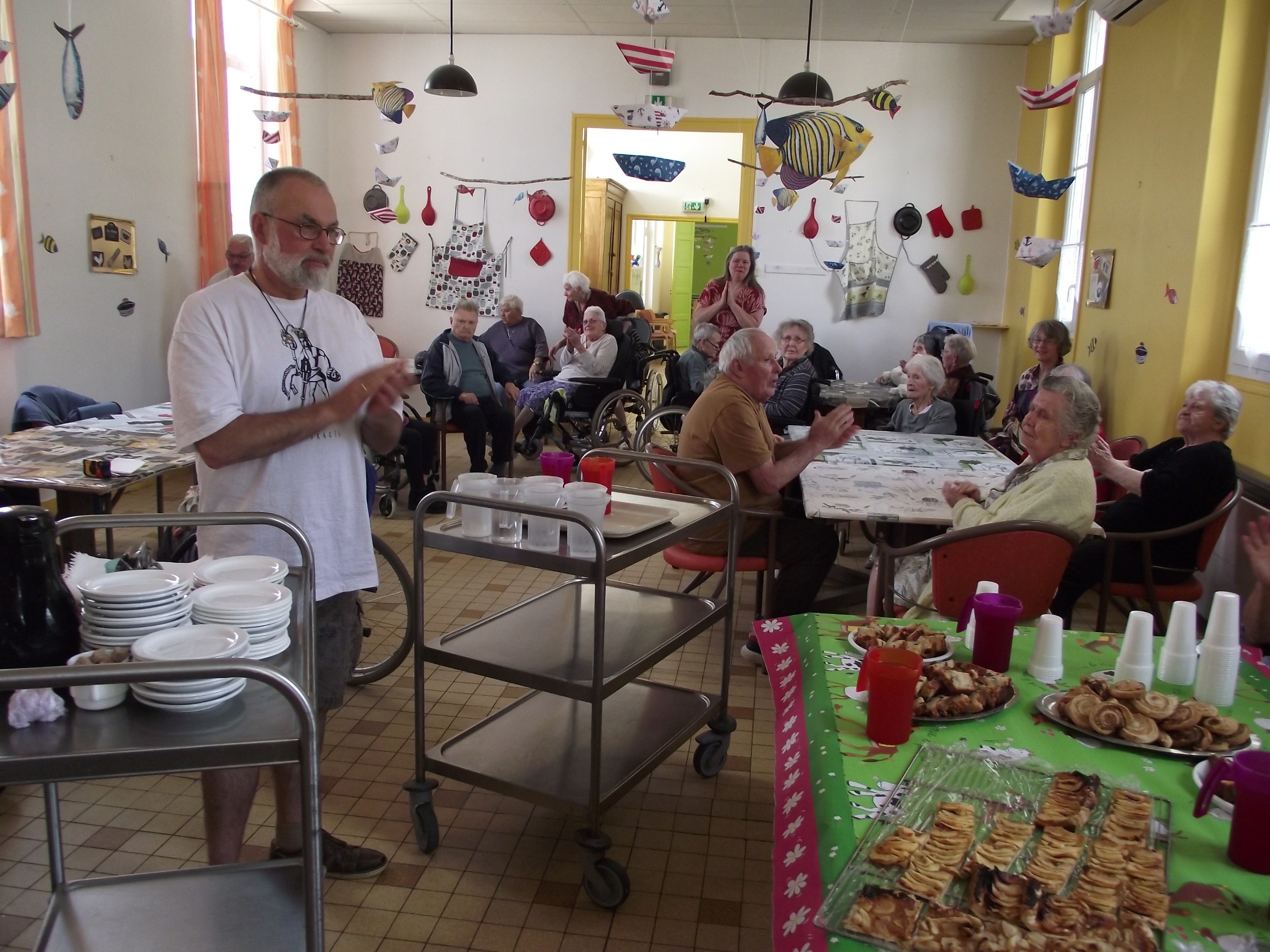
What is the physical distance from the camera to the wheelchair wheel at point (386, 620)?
3408mm

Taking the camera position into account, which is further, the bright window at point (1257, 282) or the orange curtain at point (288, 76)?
the orange curtain at point (288, 76)

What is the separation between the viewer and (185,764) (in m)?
1.11

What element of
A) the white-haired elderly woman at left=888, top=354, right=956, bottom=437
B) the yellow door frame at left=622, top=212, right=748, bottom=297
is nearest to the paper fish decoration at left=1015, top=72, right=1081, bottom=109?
the white-haired elderly woman at left=888, top=354, right=956, bottom=437

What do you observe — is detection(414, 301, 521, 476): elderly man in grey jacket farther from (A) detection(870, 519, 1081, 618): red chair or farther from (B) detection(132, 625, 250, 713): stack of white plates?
(B) detection(132, 625, 250, 713): stack of white plates

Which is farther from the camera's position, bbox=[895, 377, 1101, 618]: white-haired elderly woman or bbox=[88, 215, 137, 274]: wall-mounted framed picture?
bbox=[88, 215, 137, 274]: wall-mounted framed picture

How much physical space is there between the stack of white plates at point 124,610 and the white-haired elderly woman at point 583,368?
18.7 feet

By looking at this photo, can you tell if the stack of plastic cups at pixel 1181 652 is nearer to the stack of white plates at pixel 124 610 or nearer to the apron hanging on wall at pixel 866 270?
the stack of white plates at pixel 124 610

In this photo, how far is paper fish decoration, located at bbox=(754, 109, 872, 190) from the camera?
17.1 ft

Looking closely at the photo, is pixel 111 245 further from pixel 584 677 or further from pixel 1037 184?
pixel 1037 184

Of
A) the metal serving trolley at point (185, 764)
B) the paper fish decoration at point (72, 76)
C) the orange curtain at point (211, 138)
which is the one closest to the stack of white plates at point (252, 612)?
the metal serving trolley at point (185, 764)

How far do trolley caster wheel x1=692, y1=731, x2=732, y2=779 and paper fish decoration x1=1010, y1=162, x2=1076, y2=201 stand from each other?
3980 millimetres

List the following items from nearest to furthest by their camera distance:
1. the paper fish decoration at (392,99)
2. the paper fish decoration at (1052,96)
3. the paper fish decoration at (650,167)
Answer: the paper fish decoration at (1052,96) → the paper fish decoration at (392,99) → the paper fish decoration at (650,167)

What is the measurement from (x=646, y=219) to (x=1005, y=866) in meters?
14.8

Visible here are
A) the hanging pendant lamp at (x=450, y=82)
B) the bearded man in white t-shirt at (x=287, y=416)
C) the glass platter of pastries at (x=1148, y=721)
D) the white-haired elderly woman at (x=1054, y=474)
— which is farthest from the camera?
the hanging pendant lamp at (x=450, y=82)
